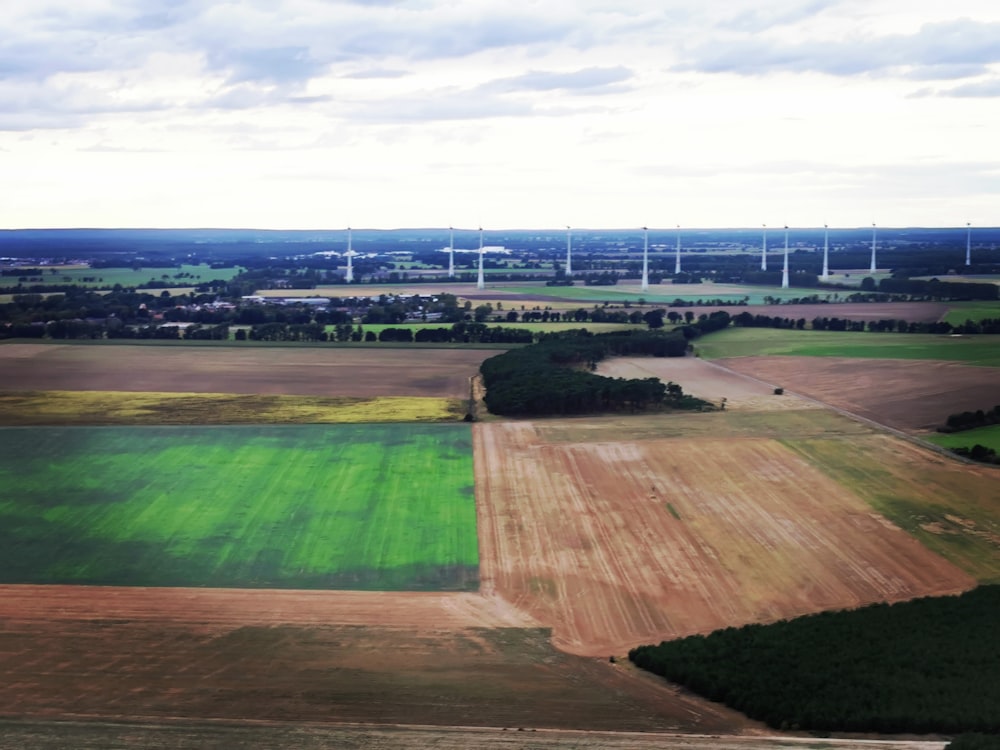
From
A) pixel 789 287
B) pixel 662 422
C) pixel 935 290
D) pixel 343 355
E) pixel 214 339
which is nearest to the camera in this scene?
pixel 662 422

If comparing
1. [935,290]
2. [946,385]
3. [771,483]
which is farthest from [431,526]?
[935,290]

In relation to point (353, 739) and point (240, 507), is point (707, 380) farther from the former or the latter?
point (353, 739)

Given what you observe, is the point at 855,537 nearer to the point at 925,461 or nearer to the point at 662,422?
the point at 925,461

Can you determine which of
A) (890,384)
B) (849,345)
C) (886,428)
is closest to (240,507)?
(886,428)

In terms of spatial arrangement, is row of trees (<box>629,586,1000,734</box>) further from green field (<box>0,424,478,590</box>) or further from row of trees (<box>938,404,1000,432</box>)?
row of trees (<box>938,404,1000,432</box>)

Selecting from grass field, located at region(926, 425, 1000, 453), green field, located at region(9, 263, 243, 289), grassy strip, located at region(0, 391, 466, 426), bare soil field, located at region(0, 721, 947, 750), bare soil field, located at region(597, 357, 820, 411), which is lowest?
bare soil field, located at region(0, 721, 947, 750)

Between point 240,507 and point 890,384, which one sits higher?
point 890,384

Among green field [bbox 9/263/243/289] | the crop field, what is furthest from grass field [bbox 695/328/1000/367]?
green field [bbox 9/263/243/289]
